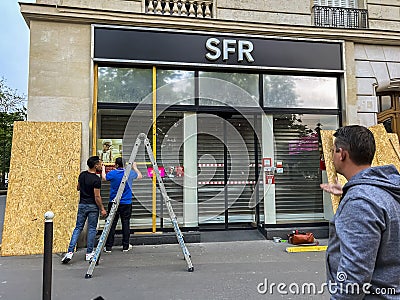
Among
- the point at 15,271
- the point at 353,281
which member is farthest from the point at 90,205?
the point at 353,281

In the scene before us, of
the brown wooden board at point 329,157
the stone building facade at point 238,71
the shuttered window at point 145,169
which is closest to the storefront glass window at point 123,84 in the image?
the stone building facade at point 238,71

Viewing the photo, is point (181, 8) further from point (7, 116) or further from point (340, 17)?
point (7, 116)

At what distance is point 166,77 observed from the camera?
7074 millimetres

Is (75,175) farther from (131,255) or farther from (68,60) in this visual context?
(68,60)

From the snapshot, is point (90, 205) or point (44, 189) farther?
point (44, 189)

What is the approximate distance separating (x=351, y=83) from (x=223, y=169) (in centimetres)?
367

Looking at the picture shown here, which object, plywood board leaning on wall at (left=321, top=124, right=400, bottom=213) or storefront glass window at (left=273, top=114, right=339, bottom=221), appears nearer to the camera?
plywood board leaning on wall at (left=321, top=124, right=400, bottom=213)

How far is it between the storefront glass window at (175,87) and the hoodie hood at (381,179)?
5.75m

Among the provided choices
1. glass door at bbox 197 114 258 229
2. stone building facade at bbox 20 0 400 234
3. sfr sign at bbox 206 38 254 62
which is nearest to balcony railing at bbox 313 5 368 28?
stone building facade at bbox 20 0 400 234

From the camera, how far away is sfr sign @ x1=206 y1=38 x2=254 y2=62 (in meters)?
7.07

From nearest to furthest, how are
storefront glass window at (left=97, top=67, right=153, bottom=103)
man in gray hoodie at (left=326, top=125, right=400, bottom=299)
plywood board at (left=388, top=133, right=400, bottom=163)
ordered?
man in gray hoodie at (left=326, top=125, right=400, bottom=299) < storefront glass window at (left=97, top=67, right=153, bottom=103) < plywood board at (left=388, top=133, right=400, bottom=163)

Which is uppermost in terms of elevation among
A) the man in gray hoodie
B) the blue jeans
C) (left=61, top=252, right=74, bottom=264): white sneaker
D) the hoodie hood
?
the hoodie hood

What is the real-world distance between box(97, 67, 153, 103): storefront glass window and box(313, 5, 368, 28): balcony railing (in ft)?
14.4

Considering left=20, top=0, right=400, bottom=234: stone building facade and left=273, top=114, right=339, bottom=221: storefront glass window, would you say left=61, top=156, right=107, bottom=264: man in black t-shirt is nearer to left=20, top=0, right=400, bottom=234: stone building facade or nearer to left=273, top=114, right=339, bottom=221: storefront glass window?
left=20, top=0, right=400, bottom=234: stone building facade
